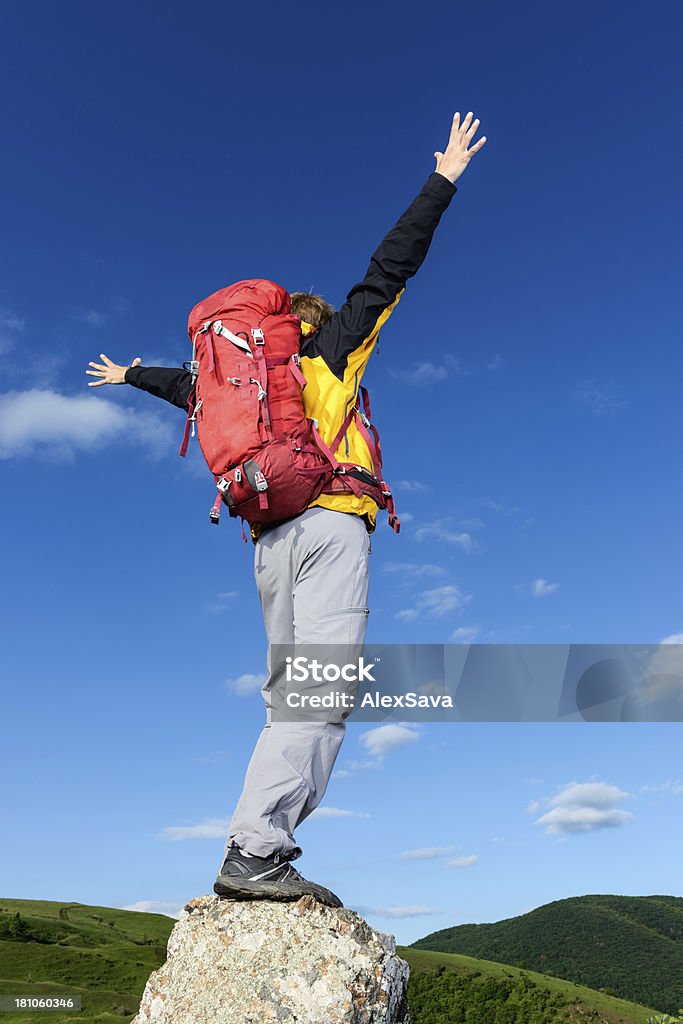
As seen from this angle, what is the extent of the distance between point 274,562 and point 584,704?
11.5 feet

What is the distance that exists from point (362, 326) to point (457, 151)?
55.1 inches

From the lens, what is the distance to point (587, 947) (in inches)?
1930

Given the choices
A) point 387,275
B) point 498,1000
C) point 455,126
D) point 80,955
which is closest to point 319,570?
point 387,275

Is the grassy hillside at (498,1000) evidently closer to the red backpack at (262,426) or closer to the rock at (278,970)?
the rock at (278,970)

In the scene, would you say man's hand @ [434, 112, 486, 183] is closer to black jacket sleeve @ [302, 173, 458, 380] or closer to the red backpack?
black jacket sleeve @ [302, 173, 458, 380]

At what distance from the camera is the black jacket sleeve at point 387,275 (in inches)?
220

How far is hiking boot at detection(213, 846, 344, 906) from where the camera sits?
4.88m

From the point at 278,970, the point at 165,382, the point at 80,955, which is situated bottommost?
the point at 80,955

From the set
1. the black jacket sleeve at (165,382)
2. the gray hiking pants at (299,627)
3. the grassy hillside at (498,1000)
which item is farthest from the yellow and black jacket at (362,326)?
the grassy hillside at (498,1000)

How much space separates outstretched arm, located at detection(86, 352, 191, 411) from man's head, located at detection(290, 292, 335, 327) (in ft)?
4.14

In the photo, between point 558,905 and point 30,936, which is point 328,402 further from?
point 558,905

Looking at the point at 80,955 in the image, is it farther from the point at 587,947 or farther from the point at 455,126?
the point at 587,947

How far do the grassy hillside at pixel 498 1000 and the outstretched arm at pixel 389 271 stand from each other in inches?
878

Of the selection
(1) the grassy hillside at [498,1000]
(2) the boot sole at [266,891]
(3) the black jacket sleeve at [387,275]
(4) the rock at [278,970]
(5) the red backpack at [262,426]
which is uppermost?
(3) the black jacket sleeve at [387,275]
